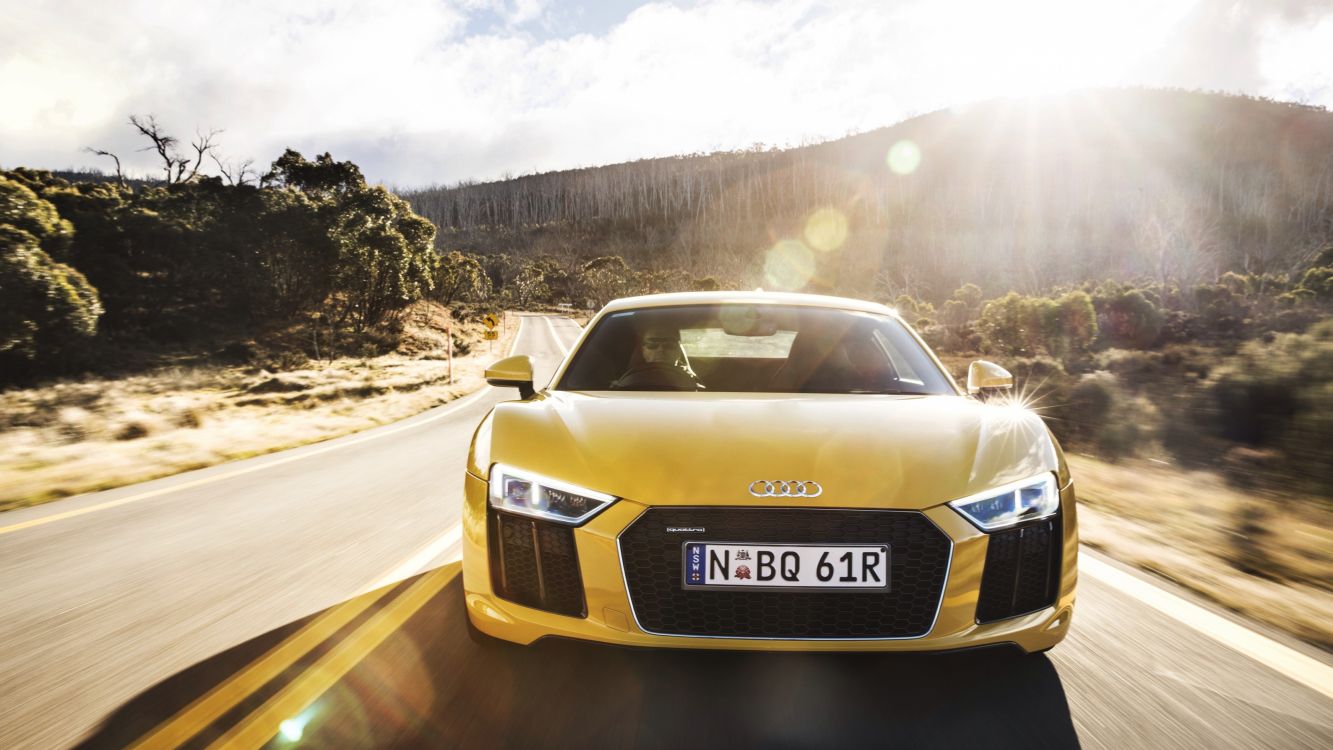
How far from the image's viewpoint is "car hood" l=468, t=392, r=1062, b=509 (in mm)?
1985

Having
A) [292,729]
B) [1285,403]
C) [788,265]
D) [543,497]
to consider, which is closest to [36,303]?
[292,729]

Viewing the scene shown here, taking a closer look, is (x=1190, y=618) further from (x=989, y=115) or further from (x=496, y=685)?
(x=989, y=115)

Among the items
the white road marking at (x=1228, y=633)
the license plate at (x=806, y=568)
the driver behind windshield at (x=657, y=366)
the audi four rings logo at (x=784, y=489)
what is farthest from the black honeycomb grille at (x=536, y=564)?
the white road marking at (x=1228, y=633)

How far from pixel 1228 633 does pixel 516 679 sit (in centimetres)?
260

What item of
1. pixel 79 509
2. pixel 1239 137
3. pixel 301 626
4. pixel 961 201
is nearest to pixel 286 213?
pixel 79 509

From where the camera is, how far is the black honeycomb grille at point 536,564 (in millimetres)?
2014

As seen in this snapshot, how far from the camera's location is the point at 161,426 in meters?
8.98

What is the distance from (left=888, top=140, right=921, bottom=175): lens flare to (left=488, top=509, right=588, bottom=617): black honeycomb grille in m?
149

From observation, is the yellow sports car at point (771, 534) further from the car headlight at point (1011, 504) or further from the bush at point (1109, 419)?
the bush at point (1109, 419)

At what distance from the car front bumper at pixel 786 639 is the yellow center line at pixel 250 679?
3.04ft

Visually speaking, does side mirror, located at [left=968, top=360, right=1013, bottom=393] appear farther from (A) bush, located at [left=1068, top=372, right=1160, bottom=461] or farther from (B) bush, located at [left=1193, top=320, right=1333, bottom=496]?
(A) bush, located at [left=1068, top=372, right=1160, bottom=461]

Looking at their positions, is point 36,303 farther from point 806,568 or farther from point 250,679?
point 806,568

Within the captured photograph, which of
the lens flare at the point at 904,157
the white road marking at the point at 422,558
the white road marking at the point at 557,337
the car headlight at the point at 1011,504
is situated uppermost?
the lens flare at the point at 904,157

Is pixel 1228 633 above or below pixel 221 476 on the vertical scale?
above
